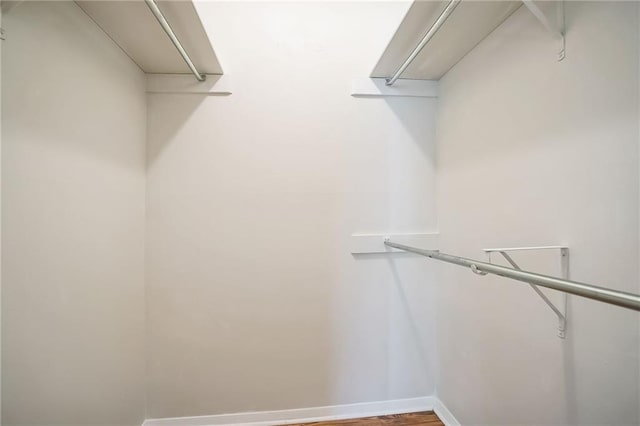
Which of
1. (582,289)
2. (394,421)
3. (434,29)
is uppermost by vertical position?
(434,29)

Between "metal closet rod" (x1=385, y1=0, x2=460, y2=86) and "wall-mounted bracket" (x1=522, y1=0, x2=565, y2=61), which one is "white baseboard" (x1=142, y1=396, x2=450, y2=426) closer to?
"wall-mounted bracket" (x1=522, y1=0, x2=565, y2=61)

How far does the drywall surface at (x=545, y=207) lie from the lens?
665 mm

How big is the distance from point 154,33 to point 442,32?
1.39 m

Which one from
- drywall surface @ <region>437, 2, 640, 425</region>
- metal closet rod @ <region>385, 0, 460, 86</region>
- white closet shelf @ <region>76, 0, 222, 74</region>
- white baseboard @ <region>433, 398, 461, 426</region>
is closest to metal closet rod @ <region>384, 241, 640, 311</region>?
drywall surface @ <region>437, 2, 640, 425</region>

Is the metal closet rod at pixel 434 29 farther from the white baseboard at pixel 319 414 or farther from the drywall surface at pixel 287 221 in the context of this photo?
the white baseboard at pixel 319 414

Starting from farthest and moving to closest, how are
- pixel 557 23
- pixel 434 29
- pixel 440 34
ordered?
pixel 440 34 → pixel 434 29 → pixel 557 23

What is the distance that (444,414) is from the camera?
1.42 m

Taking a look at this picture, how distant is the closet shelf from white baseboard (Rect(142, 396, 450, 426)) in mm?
1994

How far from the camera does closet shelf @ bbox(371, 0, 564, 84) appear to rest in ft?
2.96

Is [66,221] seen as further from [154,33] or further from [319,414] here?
[319,414]

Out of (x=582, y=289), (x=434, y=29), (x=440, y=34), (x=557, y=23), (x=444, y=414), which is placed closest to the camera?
(x=582, y=289)

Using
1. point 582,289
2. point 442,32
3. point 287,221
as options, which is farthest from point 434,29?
point 287,221

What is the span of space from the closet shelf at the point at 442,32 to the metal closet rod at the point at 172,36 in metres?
1.04

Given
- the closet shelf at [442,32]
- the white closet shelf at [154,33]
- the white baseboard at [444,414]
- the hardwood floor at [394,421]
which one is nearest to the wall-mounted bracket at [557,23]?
the closet shelf at [442,32]
